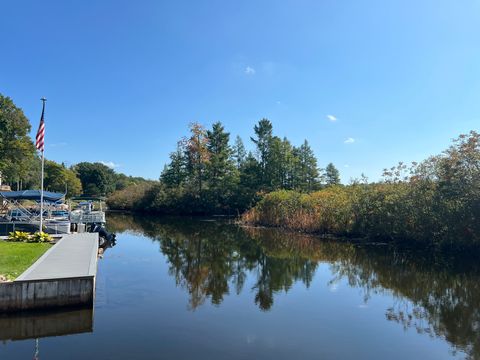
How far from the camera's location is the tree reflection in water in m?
11.0

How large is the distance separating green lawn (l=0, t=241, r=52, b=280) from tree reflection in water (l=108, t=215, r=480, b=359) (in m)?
5.01

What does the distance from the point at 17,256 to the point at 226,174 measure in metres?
42.8

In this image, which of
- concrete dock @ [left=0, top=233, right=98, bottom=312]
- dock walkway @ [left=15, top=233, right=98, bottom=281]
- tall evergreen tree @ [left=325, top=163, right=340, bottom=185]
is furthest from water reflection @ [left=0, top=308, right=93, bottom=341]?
tall evergreen tree @ [left=325, top=163, right=340, bottom=185]

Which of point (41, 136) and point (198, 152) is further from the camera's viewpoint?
point (198, 152)

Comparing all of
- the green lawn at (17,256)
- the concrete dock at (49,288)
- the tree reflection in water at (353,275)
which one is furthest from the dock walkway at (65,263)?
the tree reflection in water at (353,275)

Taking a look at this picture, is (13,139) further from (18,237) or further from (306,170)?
(306,170)

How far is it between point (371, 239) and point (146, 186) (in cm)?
4493

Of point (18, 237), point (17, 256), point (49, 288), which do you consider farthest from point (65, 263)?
point (18, 237)

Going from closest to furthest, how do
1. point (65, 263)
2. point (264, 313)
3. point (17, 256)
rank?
point (264, 313)
point (65, 263)
point (17, 256)

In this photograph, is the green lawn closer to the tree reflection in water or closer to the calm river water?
the calm river water

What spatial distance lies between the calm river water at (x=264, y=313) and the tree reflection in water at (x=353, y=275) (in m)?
0.05

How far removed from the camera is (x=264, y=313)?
1112cm

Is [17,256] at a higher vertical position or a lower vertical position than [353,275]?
higher

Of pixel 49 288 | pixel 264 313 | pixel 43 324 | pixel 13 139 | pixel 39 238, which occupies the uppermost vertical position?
pixel 13 139
